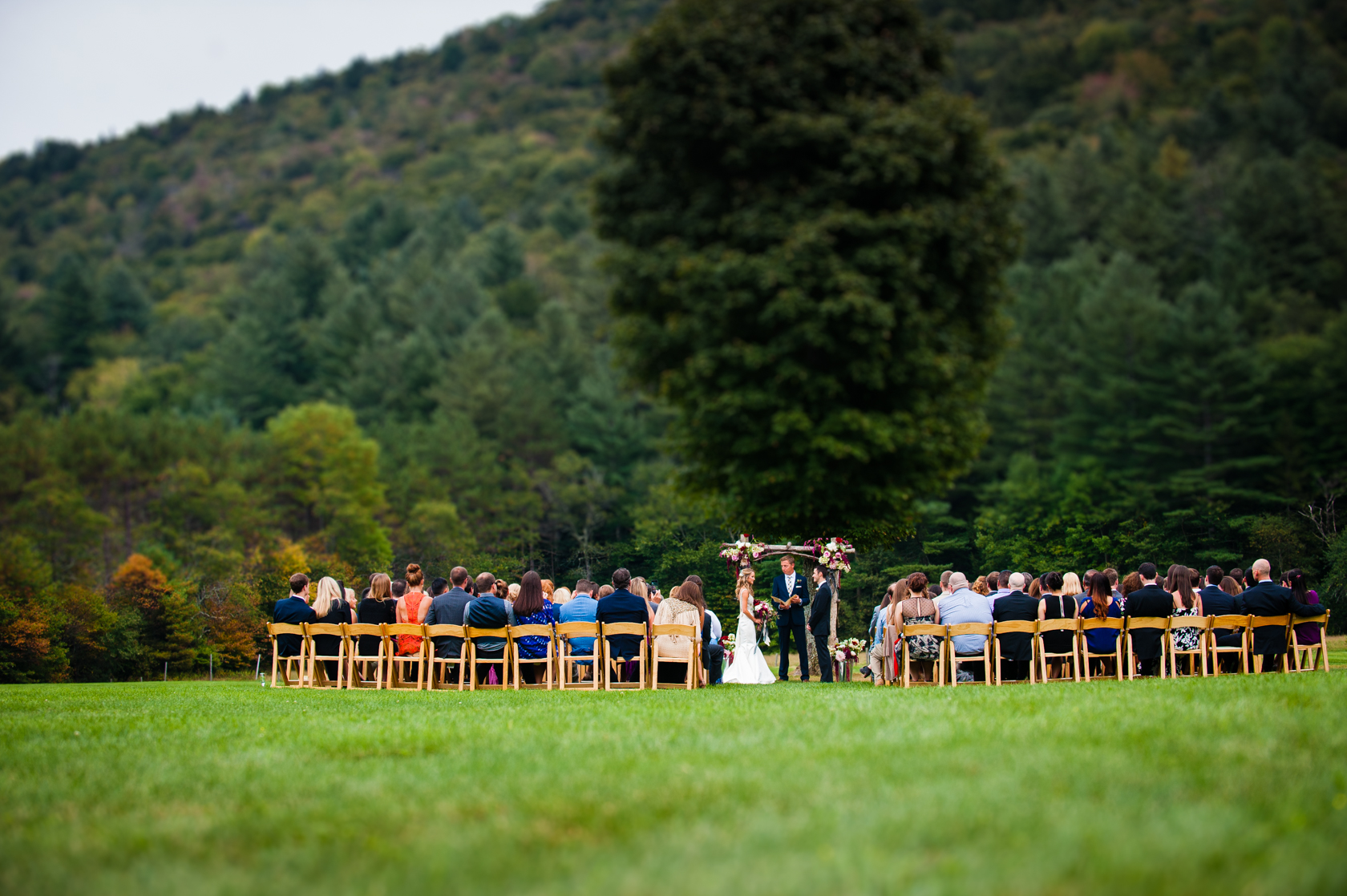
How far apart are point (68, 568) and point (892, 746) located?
4517 cm

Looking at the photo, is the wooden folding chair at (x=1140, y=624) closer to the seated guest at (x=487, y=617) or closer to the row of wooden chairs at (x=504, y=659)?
the row of wooden chairs at (x=504, y=659)

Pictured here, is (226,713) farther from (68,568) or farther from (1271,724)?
(68,568)

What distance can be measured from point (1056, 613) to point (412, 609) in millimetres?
8847

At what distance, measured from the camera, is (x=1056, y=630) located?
1360 centimetres

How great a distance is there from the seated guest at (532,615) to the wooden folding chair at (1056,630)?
620cm

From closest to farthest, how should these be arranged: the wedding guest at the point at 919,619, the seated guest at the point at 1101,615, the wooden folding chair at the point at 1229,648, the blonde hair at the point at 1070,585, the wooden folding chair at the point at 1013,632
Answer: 1. the wooden folding chair at the point at 1013,632
2. the wooden folding chair at the point at 1229,648
3. the wedding guest at the point at 919,619
4. the seated guest at the point at 1101,615
5. the blonde hair at the point at 1070,585

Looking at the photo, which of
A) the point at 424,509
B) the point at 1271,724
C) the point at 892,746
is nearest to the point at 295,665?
the point at 892,746

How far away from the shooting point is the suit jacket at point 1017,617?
44.3ft

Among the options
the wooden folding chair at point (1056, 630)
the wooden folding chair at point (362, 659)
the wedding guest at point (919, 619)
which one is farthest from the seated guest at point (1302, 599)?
the wooden folding chair at point (362, 659)

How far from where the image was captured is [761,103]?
39.9 feet

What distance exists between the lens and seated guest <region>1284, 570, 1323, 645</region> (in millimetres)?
13773

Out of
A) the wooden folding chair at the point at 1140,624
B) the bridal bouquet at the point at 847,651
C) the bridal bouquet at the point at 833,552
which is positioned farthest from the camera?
the bridal bouquet at the point at 833,552

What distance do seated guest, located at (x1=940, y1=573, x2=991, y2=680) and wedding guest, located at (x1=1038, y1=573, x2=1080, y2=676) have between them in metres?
0.83

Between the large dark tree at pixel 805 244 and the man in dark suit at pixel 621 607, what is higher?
the large dark tree at pixel 805 244
